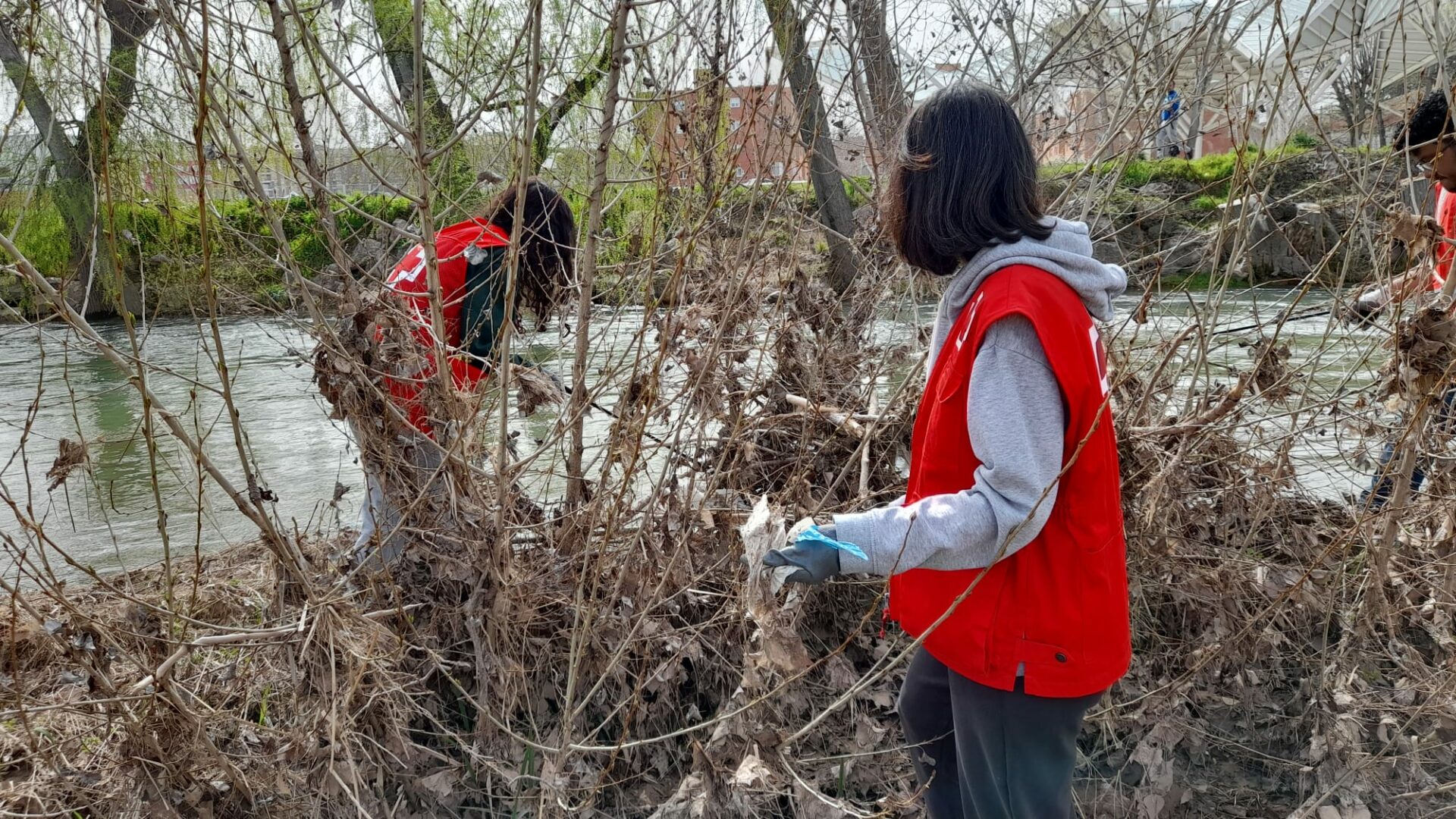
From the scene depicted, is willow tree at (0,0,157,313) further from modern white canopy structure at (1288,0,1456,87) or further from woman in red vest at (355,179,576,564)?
modern white canopy structure at (1288,0,1456,87)

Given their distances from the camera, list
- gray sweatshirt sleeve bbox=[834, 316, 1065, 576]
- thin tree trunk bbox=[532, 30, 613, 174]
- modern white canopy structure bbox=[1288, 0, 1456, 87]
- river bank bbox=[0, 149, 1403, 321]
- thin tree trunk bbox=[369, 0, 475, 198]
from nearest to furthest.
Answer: gray sweatshirt sleeve bbox=[834, 316, 1065, 576] → thin tree trunk bbox=[369, 0, 475, 198] → river bank bbox=[0, 149, 1403, 321] → modern white canopy structure bbox=[1288, 0, 1456, 87] → thin tree trunk bbox=[532, 30, 613, 174]

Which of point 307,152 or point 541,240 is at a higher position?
point 307,152

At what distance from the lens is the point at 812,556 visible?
5.49 feet

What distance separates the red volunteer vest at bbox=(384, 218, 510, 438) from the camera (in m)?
3.03

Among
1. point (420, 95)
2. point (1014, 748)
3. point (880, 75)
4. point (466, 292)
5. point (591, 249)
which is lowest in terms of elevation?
point (1014, 748)

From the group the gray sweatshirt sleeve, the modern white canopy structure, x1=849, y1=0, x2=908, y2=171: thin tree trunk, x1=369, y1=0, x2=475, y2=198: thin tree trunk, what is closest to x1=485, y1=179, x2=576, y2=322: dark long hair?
x1=369, y1=0, x2=475, y2=198: thin tree trunk

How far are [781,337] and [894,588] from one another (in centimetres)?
174

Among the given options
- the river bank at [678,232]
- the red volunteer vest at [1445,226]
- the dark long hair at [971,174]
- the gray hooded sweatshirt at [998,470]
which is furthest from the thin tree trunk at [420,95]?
the red volunteer vest at [1445,226]

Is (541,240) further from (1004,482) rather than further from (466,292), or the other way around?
(1004,482)

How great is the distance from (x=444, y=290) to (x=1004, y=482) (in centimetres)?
229

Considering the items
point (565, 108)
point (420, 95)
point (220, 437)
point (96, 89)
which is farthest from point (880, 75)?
point (220, 437)

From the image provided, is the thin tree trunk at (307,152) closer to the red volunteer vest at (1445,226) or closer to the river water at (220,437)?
the river water at (220,437)

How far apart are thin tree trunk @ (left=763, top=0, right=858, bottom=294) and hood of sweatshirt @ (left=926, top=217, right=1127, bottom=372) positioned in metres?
1.18

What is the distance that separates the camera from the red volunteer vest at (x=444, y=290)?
119 inches
